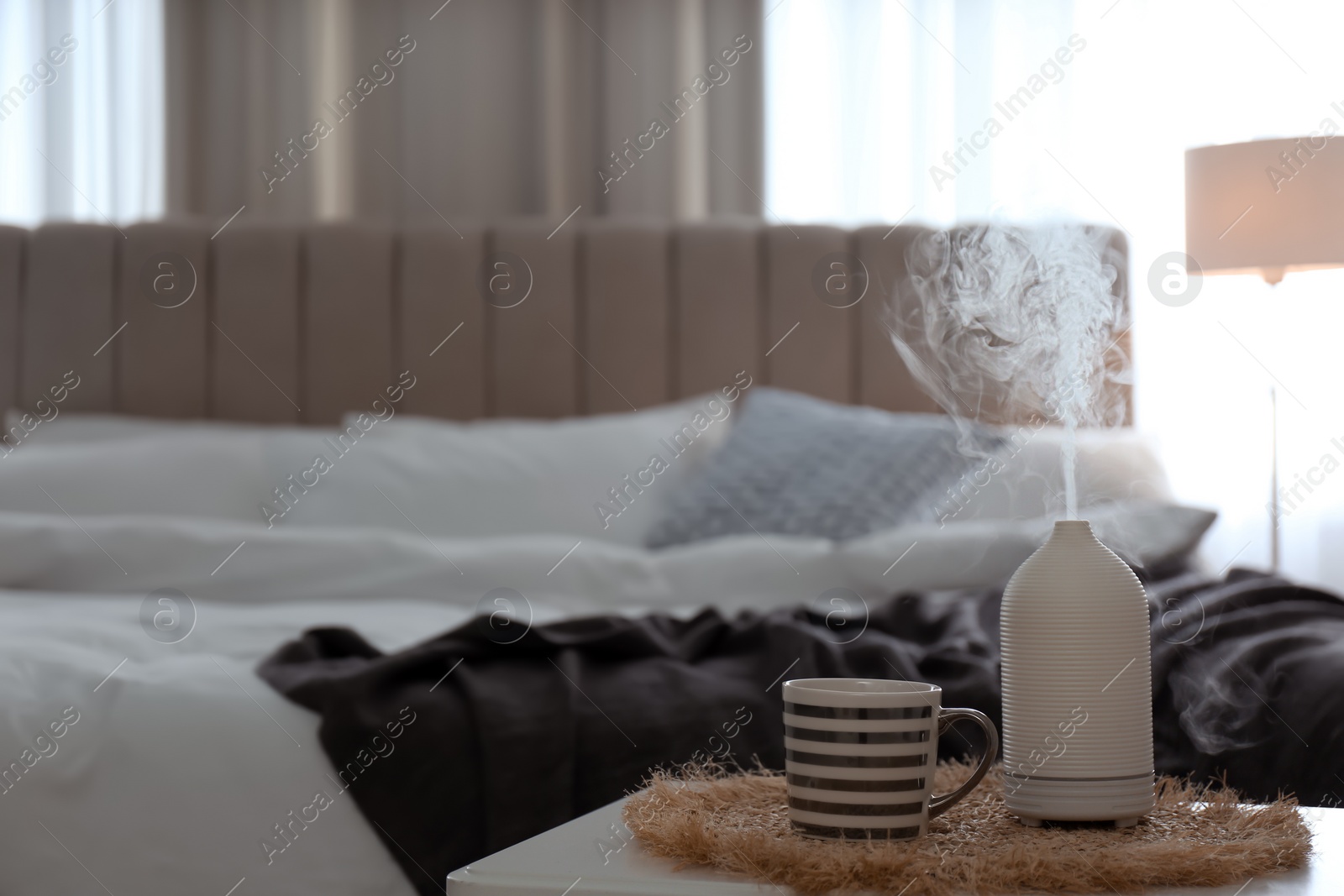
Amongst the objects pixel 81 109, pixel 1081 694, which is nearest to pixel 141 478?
pixel 81 109

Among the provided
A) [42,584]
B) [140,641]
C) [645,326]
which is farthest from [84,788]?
[645,326]

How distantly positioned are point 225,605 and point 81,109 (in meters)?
1.92

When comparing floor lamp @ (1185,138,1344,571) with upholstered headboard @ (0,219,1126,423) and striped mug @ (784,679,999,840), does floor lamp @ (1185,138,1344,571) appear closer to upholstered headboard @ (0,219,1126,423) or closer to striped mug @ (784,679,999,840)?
upholstered headboard @ (0,219,1126,423)

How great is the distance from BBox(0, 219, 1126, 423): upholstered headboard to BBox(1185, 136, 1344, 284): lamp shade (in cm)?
83

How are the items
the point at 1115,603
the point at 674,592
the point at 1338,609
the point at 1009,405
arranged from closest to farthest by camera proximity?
the point at 1115,603 < the point at 1009,405 < the point at 1338,609 < the point at 674,592

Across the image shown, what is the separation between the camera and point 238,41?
124 inches

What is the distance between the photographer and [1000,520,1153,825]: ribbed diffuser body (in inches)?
26.0

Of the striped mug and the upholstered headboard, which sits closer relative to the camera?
the striped mug

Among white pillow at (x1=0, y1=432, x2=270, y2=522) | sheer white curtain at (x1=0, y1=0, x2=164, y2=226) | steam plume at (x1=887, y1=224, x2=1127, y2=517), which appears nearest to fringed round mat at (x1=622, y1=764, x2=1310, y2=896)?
steam plume at (x1=887, y1=224, x2=1127, y2=517)

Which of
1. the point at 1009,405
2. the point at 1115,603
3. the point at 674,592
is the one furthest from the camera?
the point at 674,592

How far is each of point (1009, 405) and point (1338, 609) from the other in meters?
0.69

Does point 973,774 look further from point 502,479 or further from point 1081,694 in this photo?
point 502,479

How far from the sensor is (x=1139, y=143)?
2.76 m

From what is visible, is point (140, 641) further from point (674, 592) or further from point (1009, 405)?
point (1009, 405)
